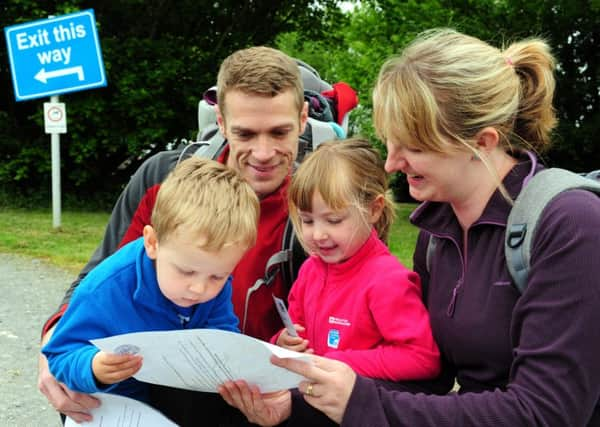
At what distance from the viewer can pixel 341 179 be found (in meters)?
2.43

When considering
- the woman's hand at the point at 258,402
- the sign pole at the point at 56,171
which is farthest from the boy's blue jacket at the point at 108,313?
the sign pole at the point at 56,171

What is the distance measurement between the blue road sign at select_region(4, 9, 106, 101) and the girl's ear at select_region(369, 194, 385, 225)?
8.23m

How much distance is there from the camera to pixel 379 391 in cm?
199

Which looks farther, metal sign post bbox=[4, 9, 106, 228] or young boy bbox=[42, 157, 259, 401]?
metal sign post bbox=[4, 9, 106, 228]

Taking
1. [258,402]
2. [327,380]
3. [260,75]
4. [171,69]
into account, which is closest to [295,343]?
[258,402]

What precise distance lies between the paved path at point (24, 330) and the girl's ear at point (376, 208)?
238cm

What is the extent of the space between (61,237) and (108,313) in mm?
8428

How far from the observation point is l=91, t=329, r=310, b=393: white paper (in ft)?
6.10

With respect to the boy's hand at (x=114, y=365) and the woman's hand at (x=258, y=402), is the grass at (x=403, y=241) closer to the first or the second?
the woman's hand at (x=258, y=402)

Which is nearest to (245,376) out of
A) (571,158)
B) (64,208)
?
(64,208)

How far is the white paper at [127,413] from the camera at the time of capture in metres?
2.29

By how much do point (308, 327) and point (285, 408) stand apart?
1.19 feet

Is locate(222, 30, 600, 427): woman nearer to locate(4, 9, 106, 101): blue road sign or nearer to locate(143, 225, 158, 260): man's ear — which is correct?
locate(143, 225, 158, 260): man's ear

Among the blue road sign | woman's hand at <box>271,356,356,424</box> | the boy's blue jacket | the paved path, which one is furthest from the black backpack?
the blue road sign
